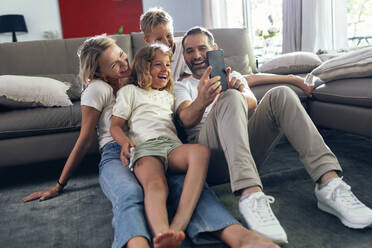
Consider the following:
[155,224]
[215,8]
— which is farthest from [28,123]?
[215,8]

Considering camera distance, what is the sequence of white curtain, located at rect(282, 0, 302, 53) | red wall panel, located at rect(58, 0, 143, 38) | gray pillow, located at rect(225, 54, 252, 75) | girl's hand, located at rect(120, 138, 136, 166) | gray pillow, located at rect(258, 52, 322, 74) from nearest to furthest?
girl's hand, located at rect(120, 138, 136, 166), gray pillow, located at rect(258, 52, 322, 74), gray pillow, located at rect(225, 54, 252, 75), white curtain, located at rect(282, 0, 302, 53), red wall panel, located at rect(58, 0, 143, 38)

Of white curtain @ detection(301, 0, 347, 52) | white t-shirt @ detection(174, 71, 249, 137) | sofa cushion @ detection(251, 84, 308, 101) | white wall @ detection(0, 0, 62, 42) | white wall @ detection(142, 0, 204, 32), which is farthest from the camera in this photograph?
white wall @ detection(142, 0, 204, 32)

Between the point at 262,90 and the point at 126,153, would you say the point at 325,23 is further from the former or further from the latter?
the point at 126,153

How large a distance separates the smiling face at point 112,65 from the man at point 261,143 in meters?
0.26

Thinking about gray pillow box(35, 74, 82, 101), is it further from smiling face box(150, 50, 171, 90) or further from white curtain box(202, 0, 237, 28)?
white curtain box(202, 0, 237, 28)

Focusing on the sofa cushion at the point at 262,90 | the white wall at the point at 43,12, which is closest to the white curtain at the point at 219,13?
the white wall at the point at 43,12

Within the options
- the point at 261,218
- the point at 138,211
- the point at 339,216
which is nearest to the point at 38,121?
the point at 138,211

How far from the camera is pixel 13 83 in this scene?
1825 millimetres

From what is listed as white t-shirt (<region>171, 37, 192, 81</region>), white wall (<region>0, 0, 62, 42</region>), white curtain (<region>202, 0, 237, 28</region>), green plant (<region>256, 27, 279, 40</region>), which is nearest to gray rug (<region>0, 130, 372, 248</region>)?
white t-shirt (<region>171, 37, 192, 81</region>)

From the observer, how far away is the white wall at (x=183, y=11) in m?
5.65

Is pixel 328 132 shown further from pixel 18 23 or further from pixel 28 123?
pixel 18 23

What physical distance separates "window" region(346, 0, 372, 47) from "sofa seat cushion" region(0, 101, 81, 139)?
2903mm

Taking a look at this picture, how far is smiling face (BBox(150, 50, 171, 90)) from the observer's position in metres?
1.28

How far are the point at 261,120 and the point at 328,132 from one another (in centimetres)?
125
